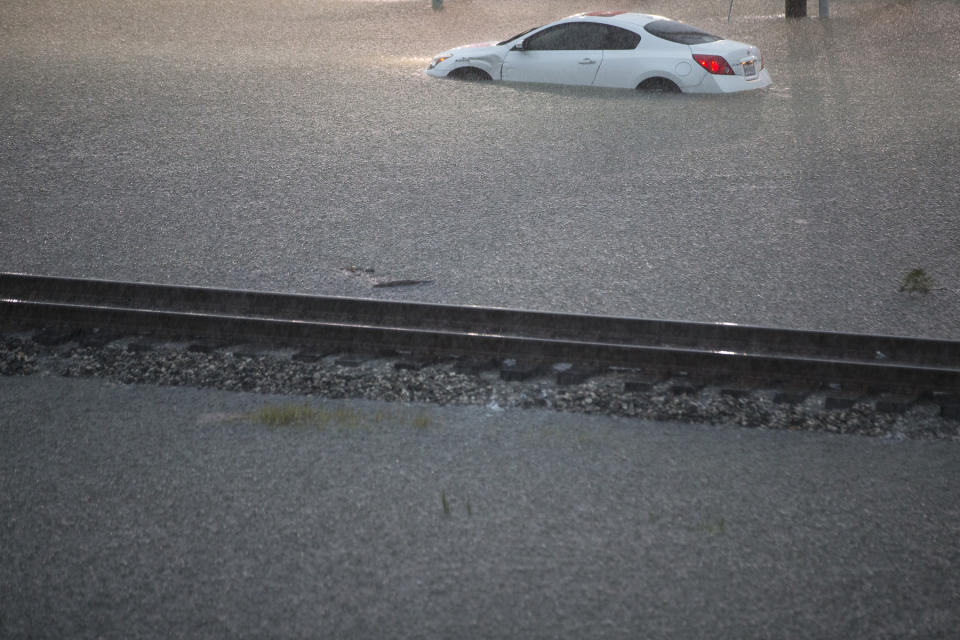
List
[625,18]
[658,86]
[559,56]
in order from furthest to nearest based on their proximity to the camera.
Answer: 1. [559,56]
2. [658,86]
3. [625,18]

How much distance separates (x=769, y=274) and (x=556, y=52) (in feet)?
26.7

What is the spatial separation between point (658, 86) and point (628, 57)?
2.08 feet

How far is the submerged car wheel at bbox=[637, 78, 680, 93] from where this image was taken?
13.0 m

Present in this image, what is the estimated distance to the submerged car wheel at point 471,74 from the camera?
14.1 m

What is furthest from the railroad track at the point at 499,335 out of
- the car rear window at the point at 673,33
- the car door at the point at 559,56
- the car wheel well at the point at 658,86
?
the car door at the point at 559,56

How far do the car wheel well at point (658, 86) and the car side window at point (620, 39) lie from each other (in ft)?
1.85

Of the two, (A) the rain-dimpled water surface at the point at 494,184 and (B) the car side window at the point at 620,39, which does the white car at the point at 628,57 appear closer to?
(B) the car side window at the point at 620,39

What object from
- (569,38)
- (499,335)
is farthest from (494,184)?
(569,38)

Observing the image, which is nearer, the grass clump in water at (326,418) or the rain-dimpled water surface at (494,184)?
the grass clump in water at (326,418)

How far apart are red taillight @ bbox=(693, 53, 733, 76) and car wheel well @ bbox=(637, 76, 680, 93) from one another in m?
0.49

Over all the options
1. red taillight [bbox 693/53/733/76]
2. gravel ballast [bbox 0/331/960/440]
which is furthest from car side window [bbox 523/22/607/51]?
gravel ballast [bbox 0/331/960/440]

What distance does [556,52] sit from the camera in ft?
44.1

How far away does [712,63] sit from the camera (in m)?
12.6

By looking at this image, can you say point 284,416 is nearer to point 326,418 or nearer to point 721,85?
point 326,418
